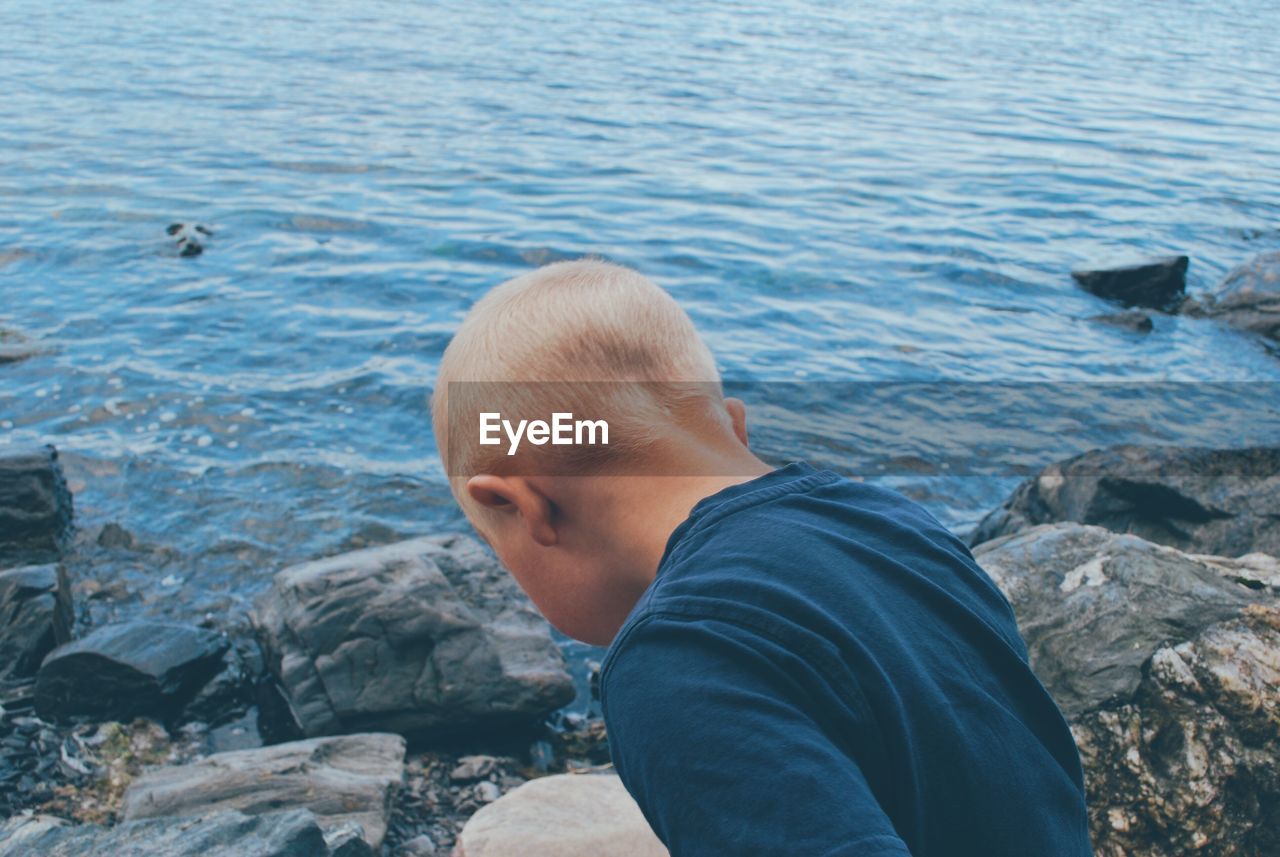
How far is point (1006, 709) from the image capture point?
1661 millimetres

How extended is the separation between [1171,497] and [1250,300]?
5564 millimetres

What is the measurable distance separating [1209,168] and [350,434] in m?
12.3

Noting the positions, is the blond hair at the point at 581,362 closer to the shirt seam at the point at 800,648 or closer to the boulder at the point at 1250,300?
the shirt seam at the point at 800,648

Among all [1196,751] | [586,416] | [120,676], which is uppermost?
[586,416]

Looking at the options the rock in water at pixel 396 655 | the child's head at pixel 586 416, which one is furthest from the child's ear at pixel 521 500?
the rock in water at pixel 396 655

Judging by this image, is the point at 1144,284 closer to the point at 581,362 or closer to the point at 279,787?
the point at 279,787

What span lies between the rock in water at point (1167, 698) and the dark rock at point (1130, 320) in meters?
6.71

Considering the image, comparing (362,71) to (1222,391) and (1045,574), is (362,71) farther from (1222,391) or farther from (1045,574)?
(1045,574)

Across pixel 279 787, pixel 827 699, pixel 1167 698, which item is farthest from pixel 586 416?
pixel 279 787

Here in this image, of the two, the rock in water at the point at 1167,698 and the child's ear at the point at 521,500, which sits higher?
the child's ear at the point at 521,500

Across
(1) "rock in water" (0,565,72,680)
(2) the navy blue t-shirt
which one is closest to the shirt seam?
(2) the navy blue t-shirt

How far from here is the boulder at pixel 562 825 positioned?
320 cm

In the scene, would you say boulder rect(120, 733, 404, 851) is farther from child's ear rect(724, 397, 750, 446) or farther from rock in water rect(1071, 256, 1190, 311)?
rock in water rect(1071, 256, 1190, 311)

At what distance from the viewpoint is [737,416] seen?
7.12 feet
